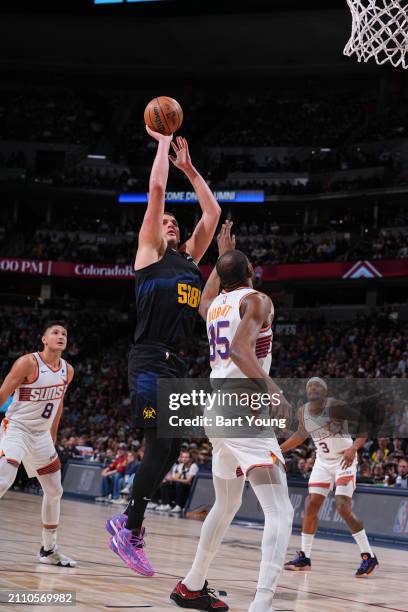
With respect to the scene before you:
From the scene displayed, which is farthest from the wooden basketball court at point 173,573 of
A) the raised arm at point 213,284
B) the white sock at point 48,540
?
the raised arm at point 213,284

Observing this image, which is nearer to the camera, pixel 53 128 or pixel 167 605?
pixel 167 605

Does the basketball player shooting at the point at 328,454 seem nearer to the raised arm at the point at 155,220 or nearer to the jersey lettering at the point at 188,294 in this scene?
the jersey lettering at the point at 188,294

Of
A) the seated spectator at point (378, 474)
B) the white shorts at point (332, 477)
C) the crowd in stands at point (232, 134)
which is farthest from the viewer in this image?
the crowd in stands at point (232, 134)

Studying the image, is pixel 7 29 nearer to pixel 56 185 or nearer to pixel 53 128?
pixel 53 128

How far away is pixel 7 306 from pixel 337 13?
1989 centimetres

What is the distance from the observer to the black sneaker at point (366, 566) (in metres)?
8.80

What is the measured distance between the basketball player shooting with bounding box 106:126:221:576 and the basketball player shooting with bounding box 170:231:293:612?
0.31 metres

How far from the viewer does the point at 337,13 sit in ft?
116

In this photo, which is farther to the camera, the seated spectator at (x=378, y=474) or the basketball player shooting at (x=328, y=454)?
the seated spectator at (x=378, y=474)

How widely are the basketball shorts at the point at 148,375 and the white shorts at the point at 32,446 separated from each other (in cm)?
258

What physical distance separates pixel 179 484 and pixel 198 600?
12.9m

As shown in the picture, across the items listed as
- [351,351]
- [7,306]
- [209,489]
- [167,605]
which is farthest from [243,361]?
[7,306]

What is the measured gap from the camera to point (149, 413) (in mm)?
5270

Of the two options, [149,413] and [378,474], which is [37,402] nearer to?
[149,413]
